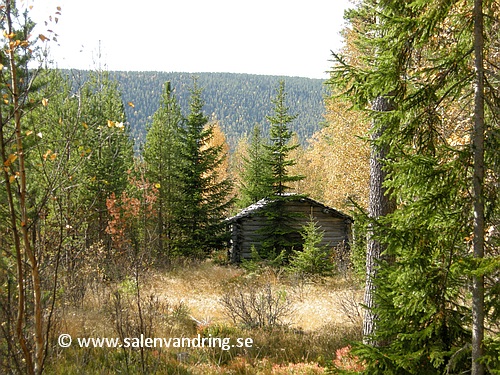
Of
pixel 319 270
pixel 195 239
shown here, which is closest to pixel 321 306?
pixel 319 270

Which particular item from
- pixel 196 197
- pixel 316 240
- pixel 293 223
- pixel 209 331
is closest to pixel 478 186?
pixel 209 331

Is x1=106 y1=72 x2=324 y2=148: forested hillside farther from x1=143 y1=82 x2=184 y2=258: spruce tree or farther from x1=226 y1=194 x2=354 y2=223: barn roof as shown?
x1=226 y1=194 x2=354 y2=223: barn roof

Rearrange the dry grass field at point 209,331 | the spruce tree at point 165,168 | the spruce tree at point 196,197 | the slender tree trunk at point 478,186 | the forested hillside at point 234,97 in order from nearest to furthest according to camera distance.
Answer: the slender tree trunk at point 478,186, the dry grass field at point 209,331, the spruce tree at point 196,197, the spruce tree at point 165,168, the forested hillside at point 234,97

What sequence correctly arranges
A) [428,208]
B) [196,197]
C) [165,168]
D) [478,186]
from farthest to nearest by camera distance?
[165,168] < [196,197] < [428,208] < [478,186]

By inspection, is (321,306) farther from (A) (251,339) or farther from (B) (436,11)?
(B) (436,11)

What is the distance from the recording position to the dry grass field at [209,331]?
660cm

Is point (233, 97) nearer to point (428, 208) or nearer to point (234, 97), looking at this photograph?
point (234, 97)

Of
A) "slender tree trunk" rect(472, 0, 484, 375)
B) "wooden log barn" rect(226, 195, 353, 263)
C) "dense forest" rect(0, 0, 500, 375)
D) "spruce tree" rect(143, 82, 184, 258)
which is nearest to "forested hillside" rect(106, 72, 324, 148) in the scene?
"spruce tree" rect(143, 82, 184, 258)

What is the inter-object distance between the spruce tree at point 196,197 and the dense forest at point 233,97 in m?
119

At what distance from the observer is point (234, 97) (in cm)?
17350

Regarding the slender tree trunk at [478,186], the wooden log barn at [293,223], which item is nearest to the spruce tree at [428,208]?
the slender tree trunk at [478,186]

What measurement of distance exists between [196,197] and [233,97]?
155794 millimetres

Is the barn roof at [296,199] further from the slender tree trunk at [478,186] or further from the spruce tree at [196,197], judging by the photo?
the slender tree trunk at [478,186]

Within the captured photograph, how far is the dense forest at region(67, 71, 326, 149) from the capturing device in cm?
15100
